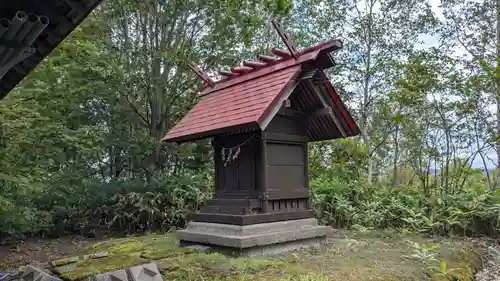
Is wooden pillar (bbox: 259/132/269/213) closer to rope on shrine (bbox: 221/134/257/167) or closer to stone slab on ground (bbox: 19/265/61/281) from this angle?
rope on shrine (bbox: 221/134/257/167)

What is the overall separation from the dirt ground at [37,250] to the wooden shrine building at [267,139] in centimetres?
335

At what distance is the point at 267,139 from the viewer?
5.99m

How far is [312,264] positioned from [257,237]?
0.83 metres

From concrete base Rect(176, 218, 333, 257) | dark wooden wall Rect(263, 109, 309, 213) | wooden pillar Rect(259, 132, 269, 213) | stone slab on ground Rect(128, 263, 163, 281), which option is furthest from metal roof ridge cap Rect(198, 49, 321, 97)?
stone slab on ground Rect(128, 263, 163, 281)

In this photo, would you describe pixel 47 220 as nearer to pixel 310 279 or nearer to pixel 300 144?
pixel 300 144

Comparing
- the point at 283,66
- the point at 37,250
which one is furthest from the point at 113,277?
the point at 37,250

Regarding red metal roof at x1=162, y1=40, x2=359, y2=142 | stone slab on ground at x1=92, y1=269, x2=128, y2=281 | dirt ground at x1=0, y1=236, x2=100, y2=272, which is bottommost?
dirt ground at x1=0, y1=236, x2=100, y2=272

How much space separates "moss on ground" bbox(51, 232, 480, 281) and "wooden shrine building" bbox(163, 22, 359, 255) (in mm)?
483

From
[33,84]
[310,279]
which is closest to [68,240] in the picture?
[33,84]

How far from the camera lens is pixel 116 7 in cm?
1088

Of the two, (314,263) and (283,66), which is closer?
(314,263)

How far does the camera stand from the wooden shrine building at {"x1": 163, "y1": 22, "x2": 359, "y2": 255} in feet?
18.6

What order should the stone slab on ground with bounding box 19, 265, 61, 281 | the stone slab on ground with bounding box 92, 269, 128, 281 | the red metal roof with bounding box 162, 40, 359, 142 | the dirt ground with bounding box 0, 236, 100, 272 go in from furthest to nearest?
the dirt ground with bounding box 0, 236, 100, 272, the red metal roof with bounding box 162, 40, 359, 142, the stone slab on ground with bounding box 19, 265, 61, 281, the stone slab on ground with bounding box 92, 269, 128, 281

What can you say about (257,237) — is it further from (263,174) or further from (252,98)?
(252,98)
